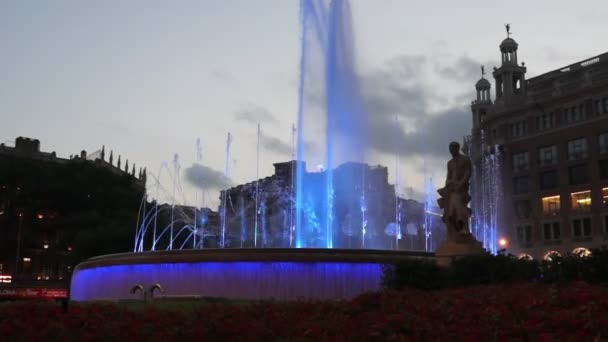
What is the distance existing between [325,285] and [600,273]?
28.8ft

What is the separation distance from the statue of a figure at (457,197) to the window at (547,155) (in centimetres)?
4830

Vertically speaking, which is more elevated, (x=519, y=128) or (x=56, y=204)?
(x=519, y=128)

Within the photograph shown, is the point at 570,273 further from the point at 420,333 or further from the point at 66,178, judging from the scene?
the point at 66,178

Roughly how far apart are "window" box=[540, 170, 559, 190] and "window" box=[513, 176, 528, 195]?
196 cm

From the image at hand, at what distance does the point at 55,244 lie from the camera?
7575 centimetres

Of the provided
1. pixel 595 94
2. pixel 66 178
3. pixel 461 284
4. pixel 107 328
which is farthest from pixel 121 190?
pixel 107 328

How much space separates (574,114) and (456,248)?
161ft

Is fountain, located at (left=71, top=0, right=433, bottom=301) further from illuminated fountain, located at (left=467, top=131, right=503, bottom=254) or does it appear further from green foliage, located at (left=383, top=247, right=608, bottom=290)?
illuminated fountain, located at (left=467, top=131, right=503, bottom=254)

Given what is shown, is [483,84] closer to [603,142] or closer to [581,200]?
[603,142]

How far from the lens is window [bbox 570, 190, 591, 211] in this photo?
62.7 meters

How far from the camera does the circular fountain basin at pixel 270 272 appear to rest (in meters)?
22.4

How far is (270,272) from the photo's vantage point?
74.2ft

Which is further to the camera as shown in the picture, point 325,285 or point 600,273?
point 325,285

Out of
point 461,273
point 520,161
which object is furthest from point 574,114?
point 461,273
